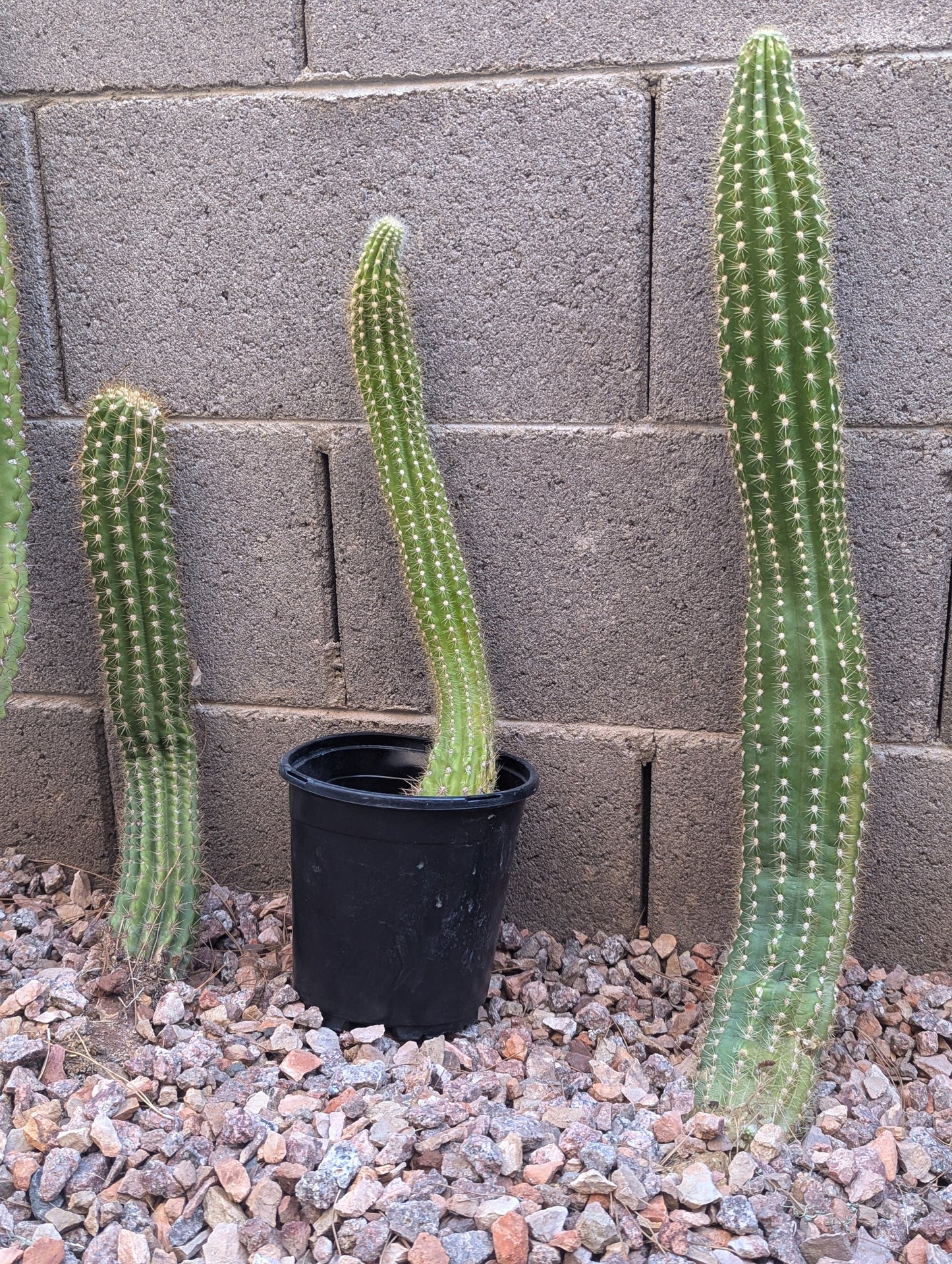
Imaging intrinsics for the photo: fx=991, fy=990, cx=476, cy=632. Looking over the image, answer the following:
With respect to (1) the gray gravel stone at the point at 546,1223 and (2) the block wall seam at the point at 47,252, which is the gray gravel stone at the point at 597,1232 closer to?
(1) the gray gravel stone at the point at 546,1223

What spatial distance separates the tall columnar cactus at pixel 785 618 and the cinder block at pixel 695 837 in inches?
16.7

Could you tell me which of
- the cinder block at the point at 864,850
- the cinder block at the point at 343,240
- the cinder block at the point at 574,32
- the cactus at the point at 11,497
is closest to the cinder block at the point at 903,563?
the cinder block at the point at 864,850

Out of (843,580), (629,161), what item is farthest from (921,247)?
(843,580)

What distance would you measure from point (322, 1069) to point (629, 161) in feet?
6.74

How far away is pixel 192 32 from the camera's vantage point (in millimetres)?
2346

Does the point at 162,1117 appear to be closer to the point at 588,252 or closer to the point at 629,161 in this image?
the point at 588,252

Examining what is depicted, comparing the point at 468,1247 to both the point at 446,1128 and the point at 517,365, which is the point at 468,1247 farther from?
the point at 517,365

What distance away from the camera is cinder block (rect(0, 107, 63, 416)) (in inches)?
97.7

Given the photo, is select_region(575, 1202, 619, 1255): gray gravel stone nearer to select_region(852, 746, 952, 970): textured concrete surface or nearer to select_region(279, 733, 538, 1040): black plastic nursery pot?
select_region(279, 733, 538, 1040): black plastic nursery pot

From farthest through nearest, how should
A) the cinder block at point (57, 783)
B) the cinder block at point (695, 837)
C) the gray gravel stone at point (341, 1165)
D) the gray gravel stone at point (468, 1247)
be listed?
the cinder block at point (57, 783)
the cinder block at point (695, 837)
the gray gravel stone at point (341, 1165)
the gray gravel stone at point (468, 1247)

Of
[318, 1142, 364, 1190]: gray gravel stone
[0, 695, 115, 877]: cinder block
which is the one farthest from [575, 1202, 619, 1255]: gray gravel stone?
[0, 695, 115, 877]: cinder block

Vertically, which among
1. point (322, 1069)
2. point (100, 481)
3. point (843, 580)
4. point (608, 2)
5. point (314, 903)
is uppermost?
point (608, 2)

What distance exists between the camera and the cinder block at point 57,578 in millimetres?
2635


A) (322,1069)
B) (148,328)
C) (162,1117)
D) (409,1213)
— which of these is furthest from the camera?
(148,328)
